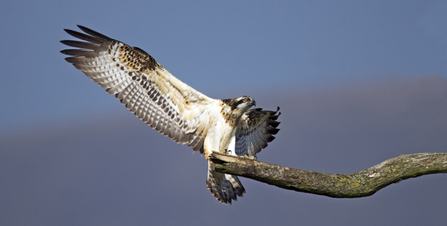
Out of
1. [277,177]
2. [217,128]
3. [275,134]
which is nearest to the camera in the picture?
[277,177]

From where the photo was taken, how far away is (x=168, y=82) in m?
6.77

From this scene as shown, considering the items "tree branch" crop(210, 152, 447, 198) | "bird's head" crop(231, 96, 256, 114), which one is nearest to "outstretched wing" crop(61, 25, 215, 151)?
"bird's head" crop(231, 96, 256, 114)

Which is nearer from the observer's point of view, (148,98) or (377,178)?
(377,178)

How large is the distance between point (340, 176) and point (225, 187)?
2578 mm

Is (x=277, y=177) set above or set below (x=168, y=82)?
below

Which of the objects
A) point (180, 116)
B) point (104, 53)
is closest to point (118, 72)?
point (104, 53)

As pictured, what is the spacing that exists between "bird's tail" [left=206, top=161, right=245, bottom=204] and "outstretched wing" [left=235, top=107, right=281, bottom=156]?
3.00 feet

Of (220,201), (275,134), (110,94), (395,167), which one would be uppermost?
(275,134)

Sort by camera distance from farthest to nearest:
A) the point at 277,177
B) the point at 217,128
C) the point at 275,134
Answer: the point at 275,134 → the point at 217,128 → the point at 277,177

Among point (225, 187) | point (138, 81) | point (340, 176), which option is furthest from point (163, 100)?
point (340, 176)

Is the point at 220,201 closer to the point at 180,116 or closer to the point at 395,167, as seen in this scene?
the point at 180,116

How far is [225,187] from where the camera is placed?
7.04 meters

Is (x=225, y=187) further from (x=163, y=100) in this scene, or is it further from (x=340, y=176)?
(x=340, y=176)

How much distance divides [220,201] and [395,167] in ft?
10.6
